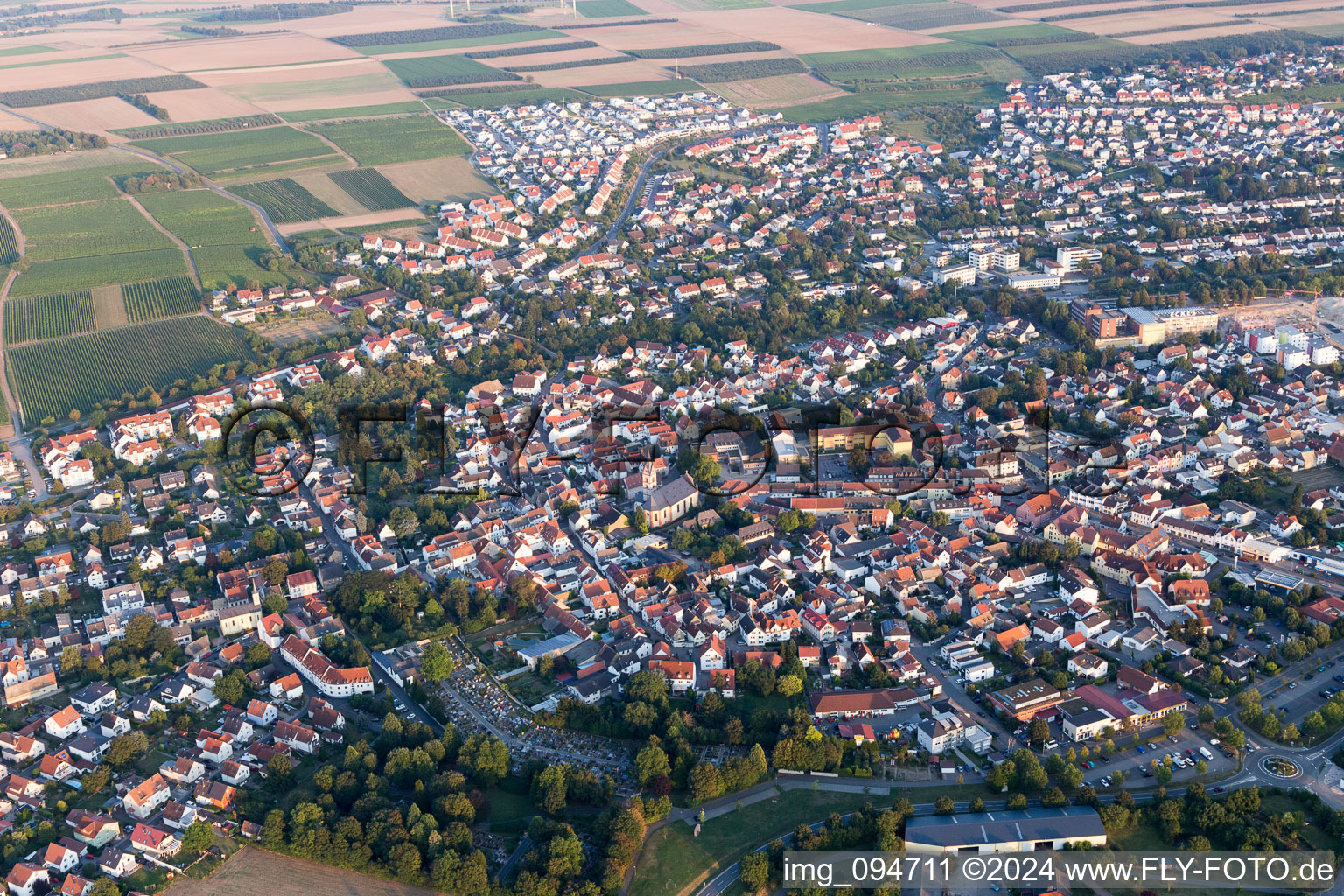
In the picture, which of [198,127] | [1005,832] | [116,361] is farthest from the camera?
[198,127]

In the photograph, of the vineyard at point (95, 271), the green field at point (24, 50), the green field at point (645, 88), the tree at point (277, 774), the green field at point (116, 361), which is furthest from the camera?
the green field at point (24, 50)

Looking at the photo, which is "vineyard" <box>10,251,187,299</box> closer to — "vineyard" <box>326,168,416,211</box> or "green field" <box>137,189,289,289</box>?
"green field" <box>137,189,289,289</box>

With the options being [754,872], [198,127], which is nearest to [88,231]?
[198,127]

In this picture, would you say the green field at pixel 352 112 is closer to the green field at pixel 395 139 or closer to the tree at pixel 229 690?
the green field at pixel 395 139

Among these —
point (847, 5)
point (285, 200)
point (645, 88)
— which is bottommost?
point (285, 200)

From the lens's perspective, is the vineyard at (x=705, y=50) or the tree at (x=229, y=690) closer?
the tree at (x=229, y=690)

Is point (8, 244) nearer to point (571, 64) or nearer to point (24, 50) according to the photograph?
point (571, 64)

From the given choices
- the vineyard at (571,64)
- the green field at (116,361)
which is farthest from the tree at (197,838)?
the vineyard at (571,64)
